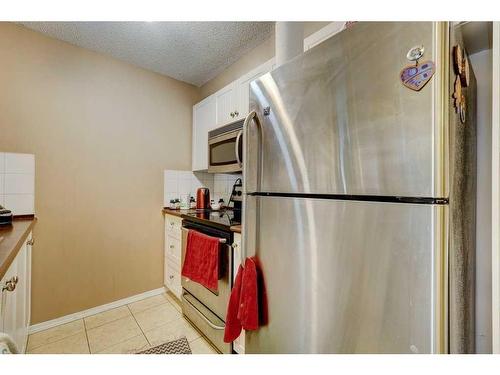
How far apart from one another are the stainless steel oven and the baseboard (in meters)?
0.64

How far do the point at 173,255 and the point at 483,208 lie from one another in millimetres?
2146

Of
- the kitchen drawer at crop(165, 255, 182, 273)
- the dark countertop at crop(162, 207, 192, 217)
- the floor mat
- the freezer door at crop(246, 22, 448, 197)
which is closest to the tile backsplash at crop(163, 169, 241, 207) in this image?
the dark countertop at crop(162, 207, 192, 217)

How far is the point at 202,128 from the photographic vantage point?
2367mm

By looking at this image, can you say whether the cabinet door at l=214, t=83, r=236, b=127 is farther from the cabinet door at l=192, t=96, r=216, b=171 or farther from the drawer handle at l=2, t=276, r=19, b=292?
the drawer handle at l=2, t=276, r=19, b=292

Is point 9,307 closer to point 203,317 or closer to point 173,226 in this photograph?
point 203,317

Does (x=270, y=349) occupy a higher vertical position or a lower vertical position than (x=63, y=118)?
lower

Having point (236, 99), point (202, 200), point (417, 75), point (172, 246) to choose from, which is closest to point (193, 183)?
point (202, 200)

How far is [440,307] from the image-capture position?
52 centimetres

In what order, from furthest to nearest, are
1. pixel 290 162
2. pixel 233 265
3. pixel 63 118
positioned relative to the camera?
1. pixel 63 118
2. pixel 233 265
3. pixel 290 162

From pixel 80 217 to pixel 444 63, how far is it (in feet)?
7.87

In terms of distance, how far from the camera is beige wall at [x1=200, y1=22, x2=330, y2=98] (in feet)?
5.02

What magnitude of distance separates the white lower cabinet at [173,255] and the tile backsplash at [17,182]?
1.03m

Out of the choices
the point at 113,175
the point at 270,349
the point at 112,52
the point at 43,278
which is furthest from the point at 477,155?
the point at 43,278
